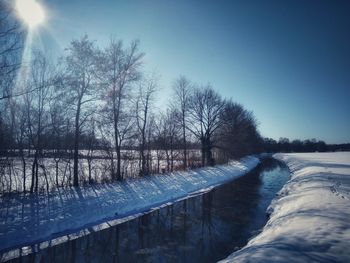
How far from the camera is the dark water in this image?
33.3 feet

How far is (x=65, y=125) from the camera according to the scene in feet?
62.5

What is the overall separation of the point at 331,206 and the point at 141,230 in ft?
29.9

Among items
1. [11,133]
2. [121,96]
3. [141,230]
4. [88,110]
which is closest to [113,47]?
[121,96]

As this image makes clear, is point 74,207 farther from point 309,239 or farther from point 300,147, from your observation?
point 300,147

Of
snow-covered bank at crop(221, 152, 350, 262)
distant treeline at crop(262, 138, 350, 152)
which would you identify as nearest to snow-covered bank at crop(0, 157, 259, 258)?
snow-covered bank at crop(221, 152, 350, 262)

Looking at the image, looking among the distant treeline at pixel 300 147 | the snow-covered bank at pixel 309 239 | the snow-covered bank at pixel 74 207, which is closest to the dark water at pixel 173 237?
the snow-covered bank at pixel 74 207

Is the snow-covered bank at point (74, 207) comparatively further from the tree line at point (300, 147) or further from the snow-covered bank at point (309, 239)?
the tree line at point (300, 147)

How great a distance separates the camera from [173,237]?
1248 centimetres

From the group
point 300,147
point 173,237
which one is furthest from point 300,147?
point 173,237

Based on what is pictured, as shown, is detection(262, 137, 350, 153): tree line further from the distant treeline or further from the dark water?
the dark water

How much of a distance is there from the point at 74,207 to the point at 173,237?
19.8 feet

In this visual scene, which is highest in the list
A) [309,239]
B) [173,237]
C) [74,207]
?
[309,239]

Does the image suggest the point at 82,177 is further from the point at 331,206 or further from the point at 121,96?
the point at 331,206

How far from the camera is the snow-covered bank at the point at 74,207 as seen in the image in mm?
11703
